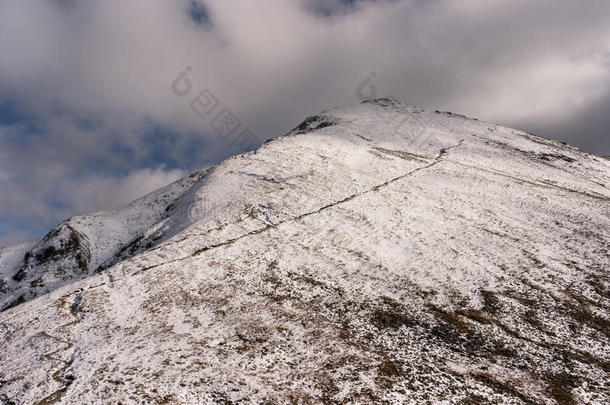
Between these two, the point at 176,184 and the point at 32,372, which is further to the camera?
the point at 176,184

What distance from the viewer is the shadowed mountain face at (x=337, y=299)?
12852 millimetres

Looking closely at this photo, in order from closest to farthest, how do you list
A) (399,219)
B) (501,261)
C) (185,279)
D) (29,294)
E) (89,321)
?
(89,321), (185,279), (501,261), (399,219), (29,294)

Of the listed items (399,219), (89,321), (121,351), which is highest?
(399,219)

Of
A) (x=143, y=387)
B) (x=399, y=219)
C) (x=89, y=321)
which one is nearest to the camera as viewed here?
(x=143, y=387)

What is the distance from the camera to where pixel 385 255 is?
23875 millimetres

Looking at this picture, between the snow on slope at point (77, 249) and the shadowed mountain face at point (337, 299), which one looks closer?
the shadowed mountain face at point (337, 299)

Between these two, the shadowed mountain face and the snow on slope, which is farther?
the snow on slope

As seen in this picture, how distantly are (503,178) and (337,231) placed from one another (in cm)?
2555

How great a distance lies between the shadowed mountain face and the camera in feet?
42.2

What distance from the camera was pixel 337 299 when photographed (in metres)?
18.9

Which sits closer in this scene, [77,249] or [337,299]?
[337,299]

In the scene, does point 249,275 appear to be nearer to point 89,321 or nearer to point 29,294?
point 89,321

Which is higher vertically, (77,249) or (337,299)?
(77,249)

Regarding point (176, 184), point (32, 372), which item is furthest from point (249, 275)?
point (176, 184)
